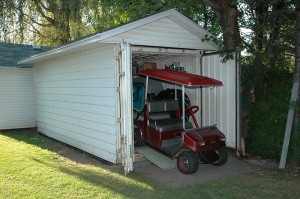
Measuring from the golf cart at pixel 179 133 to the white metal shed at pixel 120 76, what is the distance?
2.51 feet

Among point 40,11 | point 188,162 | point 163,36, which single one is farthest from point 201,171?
point 40,11

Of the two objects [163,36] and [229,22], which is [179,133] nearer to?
[163,36]

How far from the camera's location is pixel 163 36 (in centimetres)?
729

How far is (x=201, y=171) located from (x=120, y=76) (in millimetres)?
2719

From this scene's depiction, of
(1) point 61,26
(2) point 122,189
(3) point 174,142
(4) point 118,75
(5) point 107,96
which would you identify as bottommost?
(2) point 122,189

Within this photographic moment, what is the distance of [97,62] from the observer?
7.57m

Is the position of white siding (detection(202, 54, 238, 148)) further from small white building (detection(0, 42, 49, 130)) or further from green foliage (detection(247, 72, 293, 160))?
small white building (detection(0, 42, 49, 130))

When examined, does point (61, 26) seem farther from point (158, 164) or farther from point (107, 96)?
point (158, 164)

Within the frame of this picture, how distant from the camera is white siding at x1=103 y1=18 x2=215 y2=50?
6.78 m

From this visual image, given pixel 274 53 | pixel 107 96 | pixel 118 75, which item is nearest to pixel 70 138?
pixel 107 96

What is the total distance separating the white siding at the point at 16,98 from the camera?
13.2 metres

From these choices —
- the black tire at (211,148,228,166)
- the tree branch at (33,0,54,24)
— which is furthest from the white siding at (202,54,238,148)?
the tree branch at (33,0,54,24)

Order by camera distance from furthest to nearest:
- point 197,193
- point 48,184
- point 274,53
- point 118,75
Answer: point 274,53
point 118,75
point 48,184
point 197,193

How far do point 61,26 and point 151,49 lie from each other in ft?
26.6
